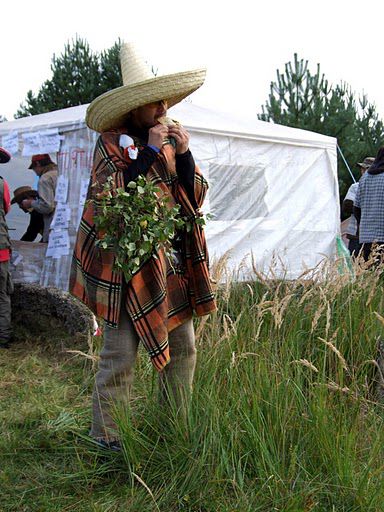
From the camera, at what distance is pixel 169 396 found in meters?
2.43

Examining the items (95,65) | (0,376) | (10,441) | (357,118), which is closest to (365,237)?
(0,376)

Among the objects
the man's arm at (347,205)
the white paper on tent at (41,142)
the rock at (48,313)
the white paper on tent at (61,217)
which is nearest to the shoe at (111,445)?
the rock at (48,313)

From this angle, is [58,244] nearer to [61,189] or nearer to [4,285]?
[61,189]

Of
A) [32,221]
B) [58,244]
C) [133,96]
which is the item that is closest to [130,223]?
[133,96]

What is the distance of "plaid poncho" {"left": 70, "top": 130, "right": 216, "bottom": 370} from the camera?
2.34 m

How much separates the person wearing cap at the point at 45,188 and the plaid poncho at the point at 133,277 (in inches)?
162

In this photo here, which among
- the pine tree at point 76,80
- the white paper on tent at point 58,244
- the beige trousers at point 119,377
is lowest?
the beige trousers at point 119,377

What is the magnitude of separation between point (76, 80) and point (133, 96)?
16.1 m

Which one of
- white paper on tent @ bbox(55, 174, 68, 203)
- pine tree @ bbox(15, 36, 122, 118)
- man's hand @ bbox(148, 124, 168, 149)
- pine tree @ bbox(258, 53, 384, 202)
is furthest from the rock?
pine tree @ bbox(15, 36, 122, 118)

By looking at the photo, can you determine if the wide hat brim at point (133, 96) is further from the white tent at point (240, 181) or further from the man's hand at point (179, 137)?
the white tent at point (240, 181)

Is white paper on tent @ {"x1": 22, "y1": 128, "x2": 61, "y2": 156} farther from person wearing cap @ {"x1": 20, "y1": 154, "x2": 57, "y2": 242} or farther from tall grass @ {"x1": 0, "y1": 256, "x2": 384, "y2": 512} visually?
tall grass @ {"x1": 0, "y1": 256, "x2": 384, "y2": 512}

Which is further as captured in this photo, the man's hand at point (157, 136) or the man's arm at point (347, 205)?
the man's arm at point (347, 205)

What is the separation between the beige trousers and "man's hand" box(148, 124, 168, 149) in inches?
25.3

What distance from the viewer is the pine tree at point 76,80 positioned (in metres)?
17.3
